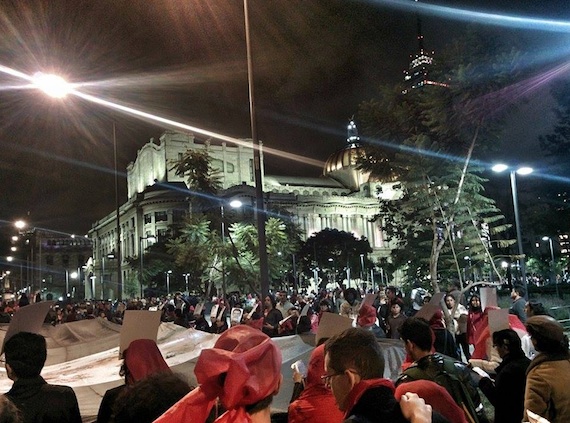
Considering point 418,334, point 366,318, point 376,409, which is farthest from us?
point 366,318

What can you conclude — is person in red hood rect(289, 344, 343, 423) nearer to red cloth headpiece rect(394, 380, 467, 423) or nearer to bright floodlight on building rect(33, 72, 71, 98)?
red cloth headpiece rect(394, 380, 467, 423)

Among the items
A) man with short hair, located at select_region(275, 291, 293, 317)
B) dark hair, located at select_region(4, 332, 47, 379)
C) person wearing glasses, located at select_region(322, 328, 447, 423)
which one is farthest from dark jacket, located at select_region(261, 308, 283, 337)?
person wearing glasses, located at select_region(322, 328, 447, 423)

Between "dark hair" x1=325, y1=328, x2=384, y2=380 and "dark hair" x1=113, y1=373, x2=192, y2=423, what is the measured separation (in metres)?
0.74

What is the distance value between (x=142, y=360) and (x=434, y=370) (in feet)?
7.06

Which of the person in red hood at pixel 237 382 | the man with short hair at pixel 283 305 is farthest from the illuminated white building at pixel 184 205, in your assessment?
the person in red hood at pixel 237 382

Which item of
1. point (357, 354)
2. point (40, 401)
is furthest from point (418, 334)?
point (40, 401)

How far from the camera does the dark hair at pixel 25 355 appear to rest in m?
3.56

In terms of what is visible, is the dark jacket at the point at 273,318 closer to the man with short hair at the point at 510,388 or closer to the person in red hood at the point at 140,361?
the person in red hood at the point at 140,361

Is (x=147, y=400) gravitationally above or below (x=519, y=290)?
above

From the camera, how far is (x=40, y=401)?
11.6ft

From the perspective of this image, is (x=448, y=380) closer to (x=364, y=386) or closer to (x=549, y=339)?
(x=549, y=339)

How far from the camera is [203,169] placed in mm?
23734

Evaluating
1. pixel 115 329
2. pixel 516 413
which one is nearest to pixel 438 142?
pixel 115 329

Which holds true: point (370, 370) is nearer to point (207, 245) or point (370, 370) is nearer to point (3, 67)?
point (3, 67)
